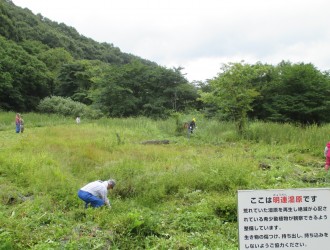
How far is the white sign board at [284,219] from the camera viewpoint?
10.3 ft

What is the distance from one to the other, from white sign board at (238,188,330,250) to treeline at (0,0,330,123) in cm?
1560

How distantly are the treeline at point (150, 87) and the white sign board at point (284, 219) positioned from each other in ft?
51.2

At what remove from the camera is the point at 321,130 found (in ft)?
53.8

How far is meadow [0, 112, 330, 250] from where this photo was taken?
5559mm

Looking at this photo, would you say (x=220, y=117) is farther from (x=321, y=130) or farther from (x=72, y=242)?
(x=72, y=242)

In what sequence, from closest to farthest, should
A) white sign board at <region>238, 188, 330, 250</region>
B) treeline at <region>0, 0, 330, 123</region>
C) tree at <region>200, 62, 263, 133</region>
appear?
white sign board at <region>238, 188, 330, 250</region> → tree at <region>200, 62, 263, 133</region> → treeline at <region>0, 0, 330, 123</region>

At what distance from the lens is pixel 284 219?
3.19 meters

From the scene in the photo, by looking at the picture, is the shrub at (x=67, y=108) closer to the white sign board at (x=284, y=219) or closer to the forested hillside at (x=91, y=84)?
the forested hillside at (x=91, y=84)

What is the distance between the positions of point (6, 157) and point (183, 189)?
6.07 m

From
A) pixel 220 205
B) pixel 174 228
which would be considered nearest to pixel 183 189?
pixel 220 205

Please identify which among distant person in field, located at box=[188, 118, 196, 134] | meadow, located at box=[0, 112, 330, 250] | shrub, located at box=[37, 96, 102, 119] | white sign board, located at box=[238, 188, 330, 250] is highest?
shrub, located at box=[37, 96, 102, 119]

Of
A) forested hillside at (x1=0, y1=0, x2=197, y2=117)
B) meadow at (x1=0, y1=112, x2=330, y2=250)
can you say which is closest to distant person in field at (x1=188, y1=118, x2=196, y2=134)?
meadow at (x1=0, y1=112, x2=330, y2=250)

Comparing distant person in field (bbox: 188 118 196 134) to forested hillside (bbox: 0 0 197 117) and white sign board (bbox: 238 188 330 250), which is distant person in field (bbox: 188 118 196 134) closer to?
forested hillside (bbox: 0 0 197 117)

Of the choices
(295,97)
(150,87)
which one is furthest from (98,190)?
(150,87)
